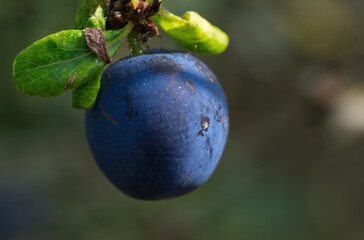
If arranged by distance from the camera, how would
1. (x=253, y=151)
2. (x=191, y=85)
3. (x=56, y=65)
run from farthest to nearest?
(x=253, y=151) → (x=191, y=85) → (x=56, y=65)

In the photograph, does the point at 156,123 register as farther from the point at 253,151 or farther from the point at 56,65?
the point at 253,151

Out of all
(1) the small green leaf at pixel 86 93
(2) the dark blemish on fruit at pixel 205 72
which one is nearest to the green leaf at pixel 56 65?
(1) the small green leaf at pixel 86 93

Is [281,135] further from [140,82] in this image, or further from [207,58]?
[140,82]

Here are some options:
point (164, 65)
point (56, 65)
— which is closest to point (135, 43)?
point (164, 65)

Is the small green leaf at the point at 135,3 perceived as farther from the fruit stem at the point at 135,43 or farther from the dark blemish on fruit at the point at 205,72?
the dark blemish on fruit at the point at 205,72

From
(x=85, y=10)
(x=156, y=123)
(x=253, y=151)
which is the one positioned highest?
(x=85, y=10)
